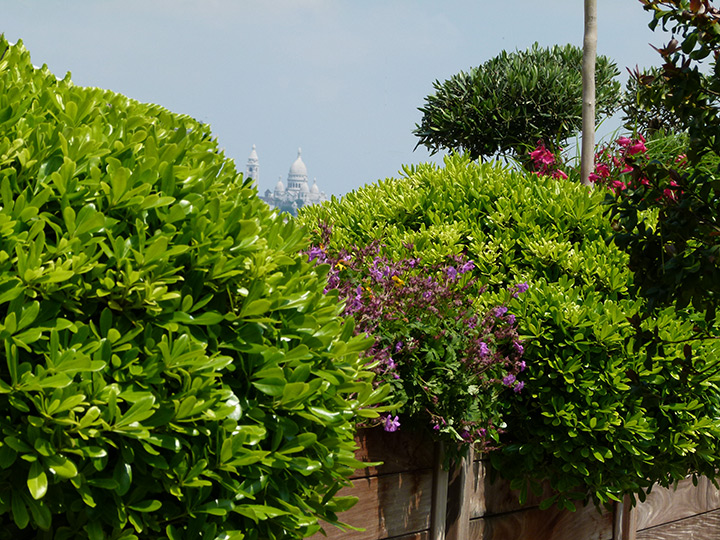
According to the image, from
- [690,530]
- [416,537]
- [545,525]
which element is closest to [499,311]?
[416,537]

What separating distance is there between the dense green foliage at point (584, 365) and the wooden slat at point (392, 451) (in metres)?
0.62

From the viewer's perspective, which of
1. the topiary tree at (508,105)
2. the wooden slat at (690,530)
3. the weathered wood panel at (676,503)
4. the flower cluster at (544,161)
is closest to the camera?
the weathered wood panel at (676,503)

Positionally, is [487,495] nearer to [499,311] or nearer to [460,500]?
[460,500]

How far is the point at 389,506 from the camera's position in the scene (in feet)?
14.9

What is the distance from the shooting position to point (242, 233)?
Answer: 9.62 ft

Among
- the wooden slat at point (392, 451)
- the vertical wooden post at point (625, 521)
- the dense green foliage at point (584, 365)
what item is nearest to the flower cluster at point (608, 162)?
the dense green foliage at point (584, 365)

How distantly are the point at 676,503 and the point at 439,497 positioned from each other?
10.0 ft

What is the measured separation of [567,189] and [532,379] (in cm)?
215

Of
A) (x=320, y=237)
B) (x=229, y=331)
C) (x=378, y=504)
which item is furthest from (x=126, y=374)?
(x=320, y=237)

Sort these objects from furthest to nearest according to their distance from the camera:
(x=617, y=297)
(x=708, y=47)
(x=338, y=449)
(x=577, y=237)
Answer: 1. (x=577, y=237)
2. (x=617, y=297)
3. (x=708, y=47)
4. (x=338, y=449)

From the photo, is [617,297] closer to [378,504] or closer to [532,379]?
[532,379]

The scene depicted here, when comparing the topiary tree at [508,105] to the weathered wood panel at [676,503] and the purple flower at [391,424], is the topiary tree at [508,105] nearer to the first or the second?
the weathered wood panel at [676,503]

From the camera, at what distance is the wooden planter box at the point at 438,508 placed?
14.5 ft

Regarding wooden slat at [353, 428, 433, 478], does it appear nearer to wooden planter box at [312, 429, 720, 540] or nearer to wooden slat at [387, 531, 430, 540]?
wooden planter box at [312, 429, 720, 540]
